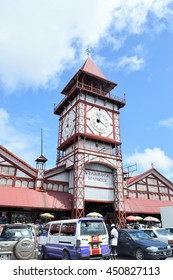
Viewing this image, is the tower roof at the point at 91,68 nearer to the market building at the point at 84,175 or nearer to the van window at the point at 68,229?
the market building at the point at 84,175

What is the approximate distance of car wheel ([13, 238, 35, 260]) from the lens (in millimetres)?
8000

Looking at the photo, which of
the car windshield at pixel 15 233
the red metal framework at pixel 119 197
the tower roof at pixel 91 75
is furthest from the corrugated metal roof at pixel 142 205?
the car windshield at pixel 15 233

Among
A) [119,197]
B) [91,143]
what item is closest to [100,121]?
[91,143]

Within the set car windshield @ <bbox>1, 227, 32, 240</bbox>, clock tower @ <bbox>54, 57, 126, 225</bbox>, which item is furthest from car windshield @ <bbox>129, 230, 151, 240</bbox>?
clock tower @ <bbox>54, 57, 126, 225</bbox>

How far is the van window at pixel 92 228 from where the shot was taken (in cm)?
953

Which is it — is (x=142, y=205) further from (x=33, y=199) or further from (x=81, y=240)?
(x=81, y=240)

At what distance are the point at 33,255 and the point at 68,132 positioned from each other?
24.2m

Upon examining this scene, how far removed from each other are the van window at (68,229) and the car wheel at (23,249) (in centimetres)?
199

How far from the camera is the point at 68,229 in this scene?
10086 millimetres

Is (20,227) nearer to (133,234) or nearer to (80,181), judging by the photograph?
(133,234)

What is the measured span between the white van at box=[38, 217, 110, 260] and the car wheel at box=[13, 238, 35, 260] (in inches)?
76.0

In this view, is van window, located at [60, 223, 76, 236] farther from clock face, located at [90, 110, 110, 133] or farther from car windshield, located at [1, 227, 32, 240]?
clock face, located at [90, 110, 110, 133]

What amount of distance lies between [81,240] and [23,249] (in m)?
2.39
